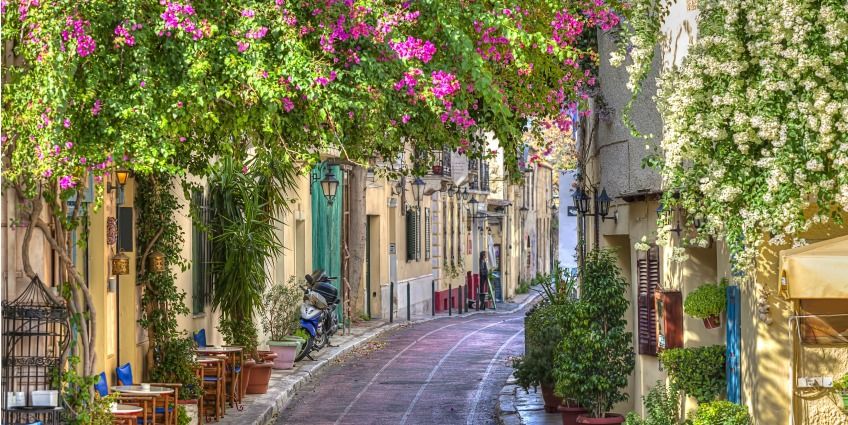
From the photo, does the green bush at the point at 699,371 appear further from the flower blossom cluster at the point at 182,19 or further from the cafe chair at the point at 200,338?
the cafe chair at the point at 200,338

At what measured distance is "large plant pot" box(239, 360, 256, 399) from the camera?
690 inches

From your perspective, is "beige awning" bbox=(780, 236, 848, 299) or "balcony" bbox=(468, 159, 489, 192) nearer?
"beige awning" bbox=(780, 236, 848, 299)

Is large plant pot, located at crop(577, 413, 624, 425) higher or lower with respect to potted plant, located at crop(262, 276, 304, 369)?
lower

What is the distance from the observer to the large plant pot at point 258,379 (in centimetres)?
1861

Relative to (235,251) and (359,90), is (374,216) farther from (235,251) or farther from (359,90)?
(359,90)

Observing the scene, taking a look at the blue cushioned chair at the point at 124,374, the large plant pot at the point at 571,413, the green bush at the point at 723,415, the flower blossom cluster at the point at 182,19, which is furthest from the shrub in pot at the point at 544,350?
the flower blossom cluster at the point at 182,19

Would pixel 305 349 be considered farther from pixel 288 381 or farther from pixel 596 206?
pixel 596 206

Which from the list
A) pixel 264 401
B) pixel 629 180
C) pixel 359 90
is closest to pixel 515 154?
pixel 629 180

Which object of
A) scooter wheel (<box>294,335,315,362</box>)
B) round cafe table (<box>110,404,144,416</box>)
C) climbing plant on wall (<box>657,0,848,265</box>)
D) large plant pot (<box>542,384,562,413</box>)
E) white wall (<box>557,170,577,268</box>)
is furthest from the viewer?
scooter wheel (<box>294,335,315,362</box>)

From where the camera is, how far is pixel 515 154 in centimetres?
1327

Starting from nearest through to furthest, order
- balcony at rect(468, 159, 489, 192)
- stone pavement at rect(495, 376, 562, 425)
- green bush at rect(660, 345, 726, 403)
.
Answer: green bush at rect(660, 345, 726, 403)
stone pavement at rect(495, 376, 562, 425)
balcony at rect(468, 159, 489, 192)

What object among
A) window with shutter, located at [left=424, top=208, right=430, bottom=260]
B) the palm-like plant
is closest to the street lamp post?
the palm-like plant

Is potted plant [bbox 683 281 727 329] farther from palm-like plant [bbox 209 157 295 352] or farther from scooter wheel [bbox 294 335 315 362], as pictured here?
scooter wheel [bbox 294 335 315 362]

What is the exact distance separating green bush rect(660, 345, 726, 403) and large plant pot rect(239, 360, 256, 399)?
24.8ft
